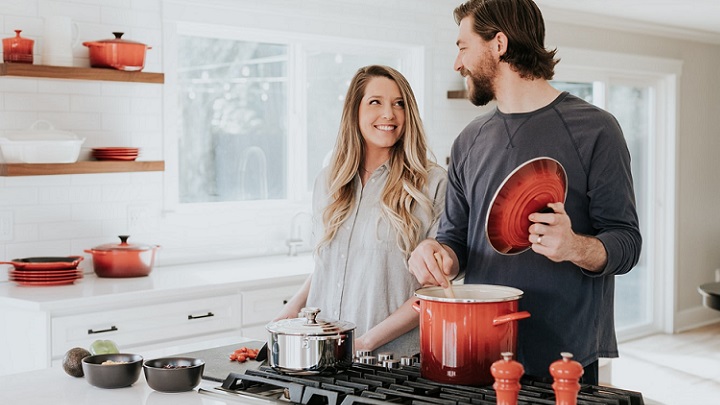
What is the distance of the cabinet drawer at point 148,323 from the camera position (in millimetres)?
3658

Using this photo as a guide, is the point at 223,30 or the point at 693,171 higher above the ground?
the point at 223,30

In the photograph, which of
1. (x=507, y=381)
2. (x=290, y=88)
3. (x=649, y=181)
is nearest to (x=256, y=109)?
(x=290, y=88)

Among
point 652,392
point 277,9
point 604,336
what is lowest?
point 652,392

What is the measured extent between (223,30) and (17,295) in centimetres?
195

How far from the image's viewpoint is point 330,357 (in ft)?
6.43

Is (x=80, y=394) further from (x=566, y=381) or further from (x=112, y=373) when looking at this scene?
(x=566, y=381)

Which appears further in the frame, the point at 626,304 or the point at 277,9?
the point at 626,304

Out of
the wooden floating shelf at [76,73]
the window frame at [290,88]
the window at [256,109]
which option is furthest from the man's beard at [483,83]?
the window at [256,109]

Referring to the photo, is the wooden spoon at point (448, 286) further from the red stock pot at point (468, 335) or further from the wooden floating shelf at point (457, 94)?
the wooden floating shelf at point (457, 94)

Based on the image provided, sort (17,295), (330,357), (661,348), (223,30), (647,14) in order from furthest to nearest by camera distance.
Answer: (661,348), (647,14), (223,30), (17,295), (330,357)

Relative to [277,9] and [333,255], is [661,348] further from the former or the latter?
[333,255]

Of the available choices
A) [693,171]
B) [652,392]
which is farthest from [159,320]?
[693,171]

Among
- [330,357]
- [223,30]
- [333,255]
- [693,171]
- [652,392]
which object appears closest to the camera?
[330,357]

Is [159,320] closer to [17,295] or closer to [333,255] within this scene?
[17,295]
